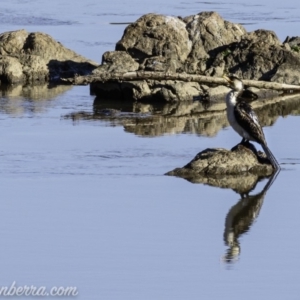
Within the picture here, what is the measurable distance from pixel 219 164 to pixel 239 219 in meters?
1.81

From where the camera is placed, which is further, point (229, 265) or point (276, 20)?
point (276, 20)

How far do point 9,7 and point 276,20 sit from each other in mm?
8819

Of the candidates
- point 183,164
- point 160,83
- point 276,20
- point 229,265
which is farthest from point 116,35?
point 229,265

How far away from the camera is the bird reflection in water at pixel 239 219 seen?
12.2 metres

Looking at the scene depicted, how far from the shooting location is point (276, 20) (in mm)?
34125

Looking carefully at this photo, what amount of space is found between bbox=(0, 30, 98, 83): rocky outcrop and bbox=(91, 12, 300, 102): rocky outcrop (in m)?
1.19

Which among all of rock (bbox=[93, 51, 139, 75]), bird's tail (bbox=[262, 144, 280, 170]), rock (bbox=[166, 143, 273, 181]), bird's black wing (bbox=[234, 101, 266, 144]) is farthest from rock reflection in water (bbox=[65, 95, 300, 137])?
rock (bbox=[166, 143, 273, 181])

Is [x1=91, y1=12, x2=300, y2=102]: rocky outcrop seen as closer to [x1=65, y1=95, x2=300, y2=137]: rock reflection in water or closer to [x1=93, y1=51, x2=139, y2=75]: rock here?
[x1=93, y1=51, x2=139, y2=75]: rock

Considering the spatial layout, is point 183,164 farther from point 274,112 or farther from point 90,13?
point 90,13

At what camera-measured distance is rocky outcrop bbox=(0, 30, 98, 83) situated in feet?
79.8

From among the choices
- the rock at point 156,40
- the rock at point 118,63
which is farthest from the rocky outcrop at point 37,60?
the rock at point 118,63

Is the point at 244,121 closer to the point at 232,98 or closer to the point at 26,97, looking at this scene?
the point at 232,98

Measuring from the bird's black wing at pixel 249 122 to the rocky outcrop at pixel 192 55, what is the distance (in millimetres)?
5668

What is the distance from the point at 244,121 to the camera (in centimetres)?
1627
